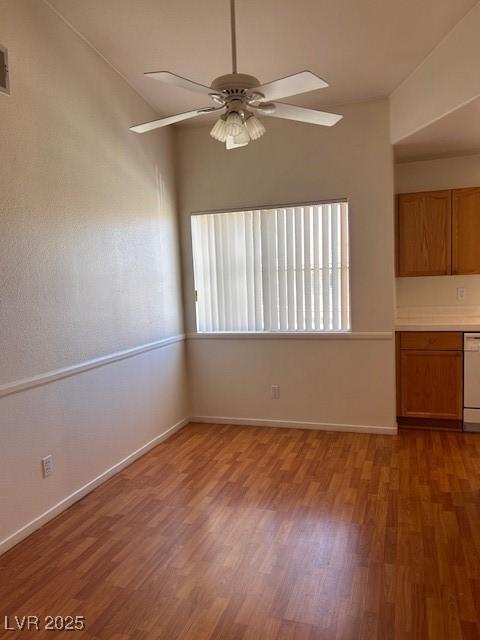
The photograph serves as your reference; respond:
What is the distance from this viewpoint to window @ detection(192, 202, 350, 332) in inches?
158

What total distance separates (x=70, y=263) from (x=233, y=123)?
145cm

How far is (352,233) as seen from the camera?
3.91 meters

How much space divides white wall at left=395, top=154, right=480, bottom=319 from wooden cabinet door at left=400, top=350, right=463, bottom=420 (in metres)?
0.66

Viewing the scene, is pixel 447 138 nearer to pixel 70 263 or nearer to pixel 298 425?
pixel 298 425

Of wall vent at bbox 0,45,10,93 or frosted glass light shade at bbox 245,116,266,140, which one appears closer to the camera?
frosted glass light shade at bbox 245,116,266,140

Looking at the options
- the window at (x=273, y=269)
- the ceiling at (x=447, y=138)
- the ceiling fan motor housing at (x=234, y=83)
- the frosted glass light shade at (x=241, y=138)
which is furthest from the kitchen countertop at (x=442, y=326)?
the ceiling fan motor housing at (x=234, y=83)

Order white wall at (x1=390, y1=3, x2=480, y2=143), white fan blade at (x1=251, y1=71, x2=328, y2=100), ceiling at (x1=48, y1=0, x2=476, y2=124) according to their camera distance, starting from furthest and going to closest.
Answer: white wall at (x1=390, y1=3, x2=480, y2=143)
ceiling at (x1=48, y1=0, x2=476, y2=124)
white fan blade at (x1=251, y1=71, x2=328, y2=100)

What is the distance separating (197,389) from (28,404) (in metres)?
2.16

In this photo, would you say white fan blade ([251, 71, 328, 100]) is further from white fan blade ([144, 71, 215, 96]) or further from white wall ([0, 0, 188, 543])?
white wall ([0, 0, 188, 543])

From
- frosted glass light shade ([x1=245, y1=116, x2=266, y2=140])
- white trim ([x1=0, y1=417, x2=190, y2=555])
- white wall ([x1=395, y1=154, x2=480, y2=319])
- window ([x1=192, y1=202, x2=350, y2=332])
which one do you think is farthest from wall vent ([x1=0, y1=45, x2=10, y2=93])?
white wall ([x1=395, y1=154, x2=480, y2=319])

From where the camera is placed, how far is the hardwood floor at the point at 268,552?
1.84m

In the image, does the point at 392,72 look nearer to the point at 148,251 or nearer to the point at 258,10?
the point at 258,10

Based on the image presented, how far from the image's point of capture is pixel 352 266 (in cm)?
393

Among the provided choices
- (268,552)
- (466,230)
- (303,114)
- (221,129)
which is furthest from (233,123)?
(466,230)
